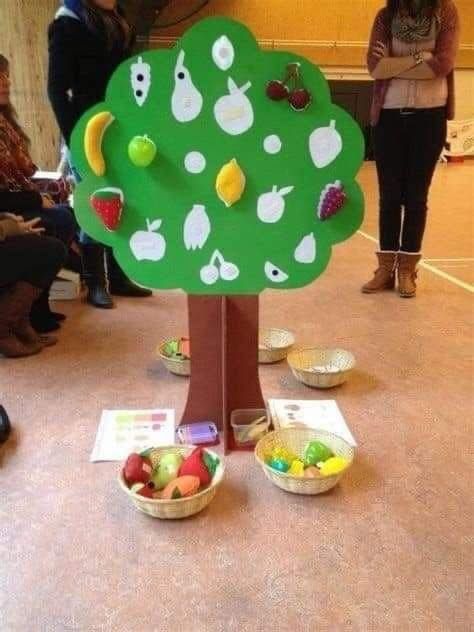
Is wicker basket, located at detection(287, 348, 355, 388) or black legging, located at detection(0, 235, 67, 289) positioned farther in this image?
black legging, located at detection(0, 235, 67, 289)

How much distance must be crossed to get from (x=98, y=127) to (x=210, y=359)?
57cm

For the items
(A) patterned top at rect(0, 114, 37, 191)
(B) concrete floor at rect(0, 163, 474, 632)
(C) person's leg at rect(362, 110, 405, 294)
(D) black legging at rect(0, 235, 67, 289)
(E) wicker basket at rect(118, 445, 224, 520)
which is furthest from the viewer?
(C) person's leg at rect(362, 110, 405, 294)

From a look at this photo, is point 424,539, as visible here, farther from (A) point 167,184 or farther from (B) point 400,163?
(B) point 400,163

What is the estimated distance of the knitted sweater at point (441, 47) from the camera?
2.29 m

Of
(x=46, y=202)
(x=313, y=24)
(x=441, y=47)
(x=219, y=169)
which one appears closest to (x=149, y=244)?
(x=219, y=169)

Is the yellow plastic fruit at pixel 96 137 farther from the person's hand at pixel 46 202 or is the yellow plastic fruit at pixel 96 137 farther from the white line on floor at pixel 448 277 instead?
the white line on floor at pixel 448 277

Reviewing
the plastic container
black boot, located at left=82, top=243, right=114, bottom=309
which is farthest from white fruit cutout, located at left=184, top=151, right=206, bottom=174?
black boot, located at left=82, top=243, right=114, bottom=309

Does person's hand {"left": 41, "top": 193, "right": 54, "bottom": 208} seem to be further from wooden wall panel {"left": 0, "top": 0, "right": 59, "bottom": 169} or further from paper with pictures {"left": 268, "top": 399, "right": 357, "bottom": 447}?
wooden wall panel {"left": 0, "top": 0, "right": 59, "bottom": 169}

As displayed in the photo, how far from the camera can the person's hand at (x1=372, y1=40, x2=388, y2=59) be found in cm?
236

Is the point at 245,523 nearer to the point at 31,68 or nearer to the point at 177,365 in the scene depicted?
the point at 177,365

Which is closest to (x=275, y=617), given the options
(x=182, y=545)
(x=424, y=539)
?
(x=182, y=545)

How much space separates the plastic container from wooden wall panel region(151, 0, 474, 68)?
25.1 ft

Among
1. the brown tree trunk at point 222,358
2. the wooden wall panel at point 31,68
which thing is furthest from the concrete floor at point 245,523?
the wooden wall panel at point 31,68

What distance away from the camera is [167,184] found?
1.29m
